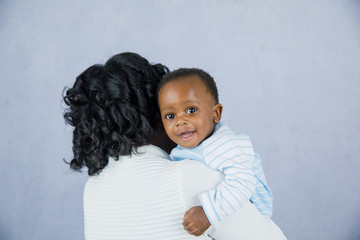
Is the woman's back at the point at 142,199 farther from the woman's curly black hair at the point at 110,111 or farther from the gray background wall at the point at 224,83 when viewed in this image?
the gray background wall at the point at 224,83

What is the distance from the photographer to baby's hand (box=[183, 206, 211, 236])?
809 millimetres

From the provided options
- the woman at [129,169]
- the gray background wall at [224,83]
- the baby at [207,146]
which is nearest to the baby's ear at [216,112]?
the baby at [207,146]

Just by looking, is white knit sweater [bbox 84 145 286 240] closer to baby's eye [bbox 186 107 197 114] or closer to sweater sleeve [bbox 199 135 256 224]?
sweater sleeve [bbox 199 135 256 224]

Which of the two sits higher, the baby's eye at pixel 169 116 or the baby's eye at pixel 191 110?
the baby's eye at pixel 191 110

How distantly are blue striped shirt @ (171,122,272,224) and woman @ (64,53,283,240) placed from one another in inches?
1.3

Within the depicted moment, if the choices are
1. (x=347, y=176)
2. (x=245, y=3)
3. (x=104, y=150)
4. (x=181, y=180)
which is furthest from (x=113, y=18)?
(x=347, y=176)

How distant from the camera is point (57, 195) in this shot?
2.28 m

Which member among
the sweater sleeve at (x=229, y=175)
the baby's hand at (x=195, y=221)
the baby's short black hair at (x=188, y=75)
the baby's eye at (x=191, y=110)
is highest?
the baby's short black hair at (x=188, y=75)

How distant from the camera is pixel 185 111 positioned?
106 cm

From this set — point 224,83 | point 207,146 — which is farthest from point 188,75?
point 224,83

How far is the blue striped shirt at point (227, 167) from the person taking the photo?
859mm

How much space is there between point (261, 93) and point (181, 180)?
5.47ft

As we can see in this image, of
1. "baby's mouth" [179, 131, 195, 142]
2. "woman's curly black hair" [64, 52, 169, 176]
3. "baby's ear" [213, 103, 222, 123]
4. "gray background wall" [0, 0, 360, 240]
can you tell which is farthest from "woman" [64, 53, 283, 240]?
A: "gray background wall" [0, 0, 360, 240]

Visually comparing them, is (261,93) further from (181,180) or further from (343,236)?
(181,180)
